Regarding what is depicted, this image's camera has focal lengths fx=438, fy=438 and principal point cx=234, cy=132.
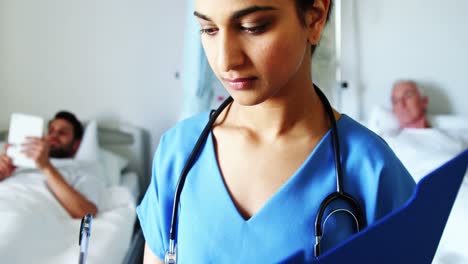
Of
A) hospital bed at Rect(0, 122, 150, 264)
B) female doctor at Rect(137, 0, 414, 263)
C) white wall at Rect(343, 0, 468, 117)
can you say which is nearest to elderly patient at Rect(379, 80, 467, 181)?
white wall at Rect(343, 0, 468, 117)

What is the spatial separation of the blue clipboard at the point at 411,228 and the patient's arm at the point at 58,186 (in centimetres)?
167

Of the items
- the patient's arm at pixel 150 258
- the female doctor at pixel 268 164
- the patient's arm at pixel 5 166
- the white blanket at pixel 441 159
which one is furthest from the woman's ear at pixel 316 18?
the patient's arm at pixel 5 166

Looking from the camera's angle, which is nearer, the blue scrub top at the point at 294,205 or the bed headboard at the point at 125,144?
the blue scrub top at the point at 294,205

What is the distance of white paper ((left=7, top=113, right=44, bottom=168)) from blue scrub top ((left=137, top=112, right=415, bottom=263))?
163 centimetres

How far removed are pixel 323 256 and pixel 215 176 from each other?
0.75 feet

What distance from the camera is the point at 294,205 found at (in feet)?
1.82

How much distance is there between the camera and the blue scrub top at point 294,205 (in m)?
0.54

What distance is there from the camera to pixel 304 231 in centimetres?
54

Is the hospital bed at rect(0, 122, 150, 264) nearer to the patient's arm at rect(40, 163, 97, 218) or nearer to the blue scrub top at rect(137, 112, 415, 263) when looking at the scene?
the patient's arm at rect(40, 163, 97, 218)

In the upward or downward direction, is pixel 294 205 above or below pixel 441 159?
above

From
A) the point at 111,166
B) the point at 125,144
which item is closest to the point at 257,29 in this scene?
the point at 111,166

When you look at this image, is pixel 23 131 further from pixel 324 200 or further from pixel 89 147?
pixel 324 200

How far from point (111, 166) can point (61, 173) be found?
380 millimetres

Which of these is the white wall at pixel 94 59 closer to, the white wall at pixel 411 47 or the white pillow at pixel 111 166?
the white pillow at pixel 111 166
